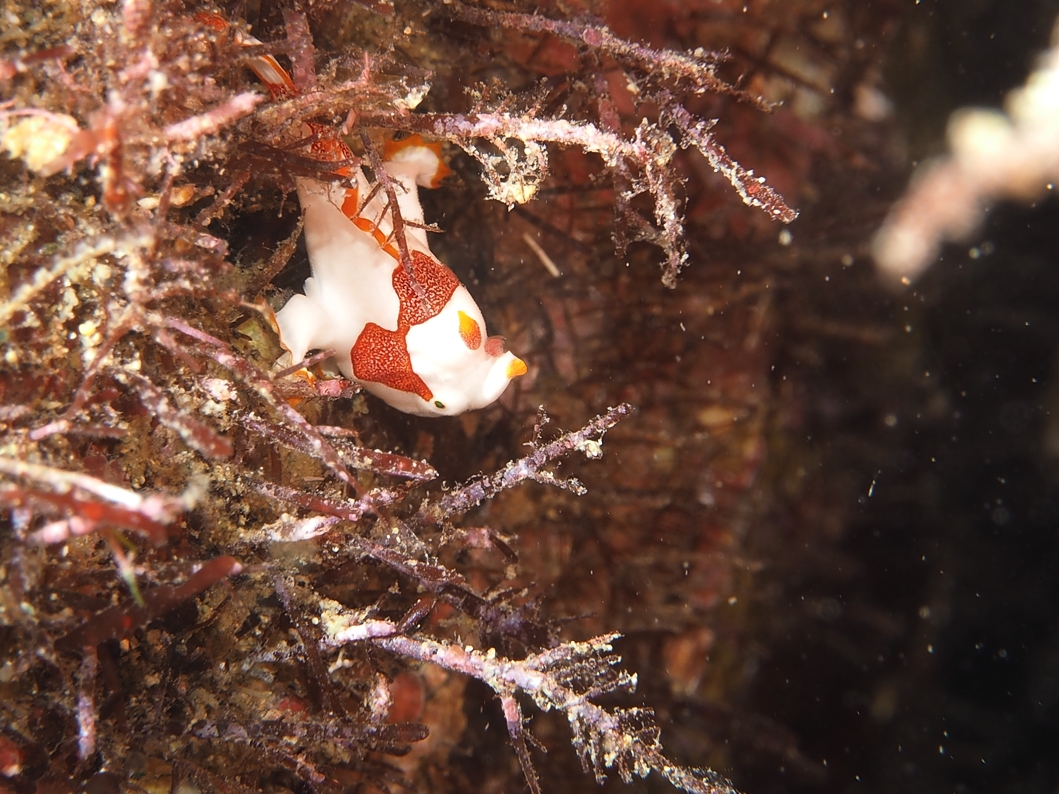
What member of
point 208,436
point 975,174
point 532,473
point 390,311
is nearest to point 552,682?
point 532,473

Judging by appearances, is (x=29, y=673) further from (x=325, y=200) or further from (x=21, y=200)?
(x=325, y=200)

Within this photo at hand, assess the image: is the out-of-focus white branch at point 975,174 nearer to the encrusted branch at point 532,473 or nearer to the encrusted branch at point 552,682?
the encrusted branch at point 532,473

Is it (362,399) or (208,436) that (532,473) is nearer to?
(362,399)

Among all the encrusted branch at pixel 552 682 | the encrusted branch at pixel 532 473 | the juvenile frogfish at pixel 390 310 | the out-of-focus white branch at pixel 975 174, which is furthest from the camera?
the out-of-focus white branch at pixel 975 174

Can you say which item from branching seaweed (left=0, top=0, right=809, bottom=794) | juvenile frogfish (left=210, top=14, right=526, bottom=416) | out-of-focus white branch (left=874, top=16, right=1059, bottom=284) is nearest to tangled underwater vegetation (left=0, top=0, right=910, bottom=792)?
branching seaweed (left=0, top=0, right=809, bottom=794)

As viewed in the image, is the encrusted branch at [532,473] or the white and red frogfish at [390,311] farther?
the white and red frogfish at [390,311]

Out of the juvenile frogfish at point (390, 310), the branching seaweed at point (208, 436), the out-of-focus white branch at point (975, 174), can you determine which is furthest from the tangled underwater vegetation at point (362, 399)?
the out-of-focus white branch at point (975, 174)

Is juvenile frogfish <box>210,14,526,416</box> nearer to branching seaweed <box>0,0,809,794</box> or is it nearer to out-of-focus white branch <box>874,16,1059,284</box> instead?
branching seaweed <box>0,0,809,794</box>
